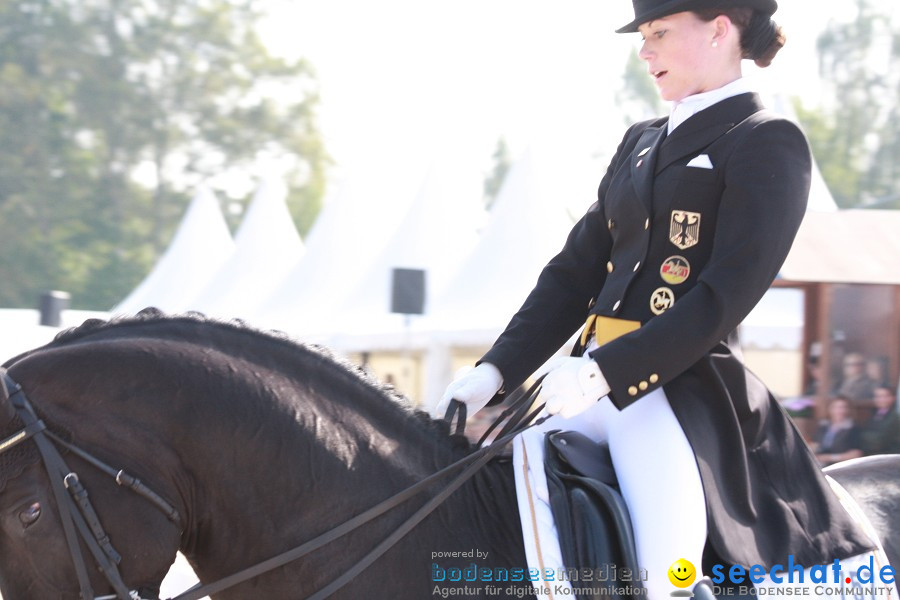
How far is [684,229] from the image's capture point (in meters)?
2.62

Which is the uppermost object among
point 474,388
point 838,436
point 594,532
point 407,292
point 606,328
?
point 606,328

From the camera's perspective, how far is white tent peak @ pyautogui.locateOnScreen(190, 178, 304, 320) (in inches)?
708

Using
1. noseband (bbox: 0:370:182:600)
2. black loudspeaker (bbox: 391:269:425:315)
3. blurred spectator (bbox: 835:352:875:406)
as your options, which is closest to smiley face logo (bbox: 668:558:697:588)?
noseband (bbox: 0:370:182:600)

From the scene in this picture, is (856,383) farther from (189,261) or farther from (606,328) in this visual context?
(189,261)

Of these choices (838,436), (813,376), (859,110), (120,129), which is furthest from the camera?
(859,110)

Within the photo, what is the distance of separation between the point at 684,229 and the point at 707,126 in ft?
0.89

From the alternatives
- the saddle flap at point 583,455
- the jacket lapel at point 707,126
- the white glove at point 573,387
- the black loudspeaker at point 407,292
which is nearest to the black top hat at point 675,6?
the jacket lapel at point 707,126

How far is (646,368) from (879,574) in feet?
2.74

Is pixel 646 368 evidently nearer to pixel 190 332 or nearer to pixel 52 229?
pixel 190 332

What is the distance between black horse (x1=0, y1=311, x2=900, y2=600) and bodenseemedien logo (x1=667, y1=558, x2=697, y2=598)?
1.08 feet

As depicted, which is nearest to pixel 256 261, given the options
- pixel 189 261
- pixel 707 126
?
pixel 189 261

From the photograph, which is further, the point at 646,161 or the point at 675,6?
the point at 646,161

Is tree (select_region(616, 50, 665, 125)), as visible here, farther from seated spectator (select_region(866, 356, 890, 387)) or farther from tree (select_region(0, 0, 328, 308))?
seated spectator (select_region(866, 356, 890, 387))

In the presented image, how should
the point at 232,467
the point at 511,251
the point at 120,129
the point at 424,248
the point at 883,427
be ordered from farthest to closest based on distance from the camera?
the point at 120,129
the point at 424,248
the point at 511,251
the point at 883,427
the point at 232,467
